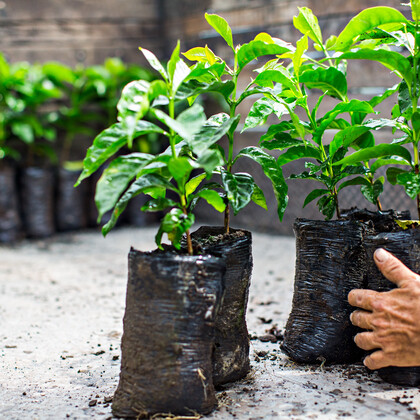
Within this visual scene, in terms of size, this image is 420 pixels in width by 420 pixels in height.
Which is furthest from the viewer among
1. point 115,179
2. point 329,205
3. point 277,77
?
point 329,205

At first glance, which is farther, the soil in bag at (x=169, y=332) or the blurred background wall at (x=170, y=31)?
the blurred background wall at (x=170, y=31)

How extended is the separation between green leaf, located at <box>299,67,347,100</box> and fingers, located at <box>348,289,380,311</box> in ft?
1.87

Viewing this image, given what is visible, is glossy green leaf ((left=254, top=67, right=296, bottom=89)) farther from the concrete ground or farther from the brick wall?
the brick wall

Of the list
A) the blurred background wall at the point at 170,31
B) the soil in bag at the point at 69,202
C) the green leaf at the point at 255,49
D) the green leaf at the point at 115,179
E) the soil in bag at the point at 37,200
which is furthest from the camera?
the soil in bag at the point at 69,202

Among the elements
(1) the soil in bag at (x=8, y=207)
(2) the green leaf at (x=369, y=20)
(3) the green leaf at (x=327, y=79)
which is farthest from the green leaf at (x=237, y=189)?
(1) the soil in bag at (x=8, y=207)

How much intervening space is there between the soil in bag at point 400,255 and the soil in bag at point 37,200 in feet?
9.76

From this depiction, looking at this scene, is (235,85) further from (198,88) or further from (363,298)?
(363,298)

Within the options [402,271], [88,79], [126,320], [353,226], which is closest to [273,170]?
[353,226]

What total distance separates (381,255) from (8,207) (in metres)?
3.02

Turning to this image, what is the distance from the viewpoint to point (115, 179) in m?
1.27

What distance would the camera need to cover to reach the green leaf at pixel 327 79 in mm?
1582

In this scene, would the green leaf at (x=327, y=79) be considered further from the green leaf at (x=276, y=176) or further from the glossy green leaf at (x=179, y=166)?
the glossy green leaf at (x=179, y=166)

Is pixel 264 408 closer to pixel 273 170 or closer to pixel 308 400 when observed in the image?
pixel 308 400

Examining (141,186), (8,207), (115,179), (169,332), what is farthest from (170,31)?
(169,332)
